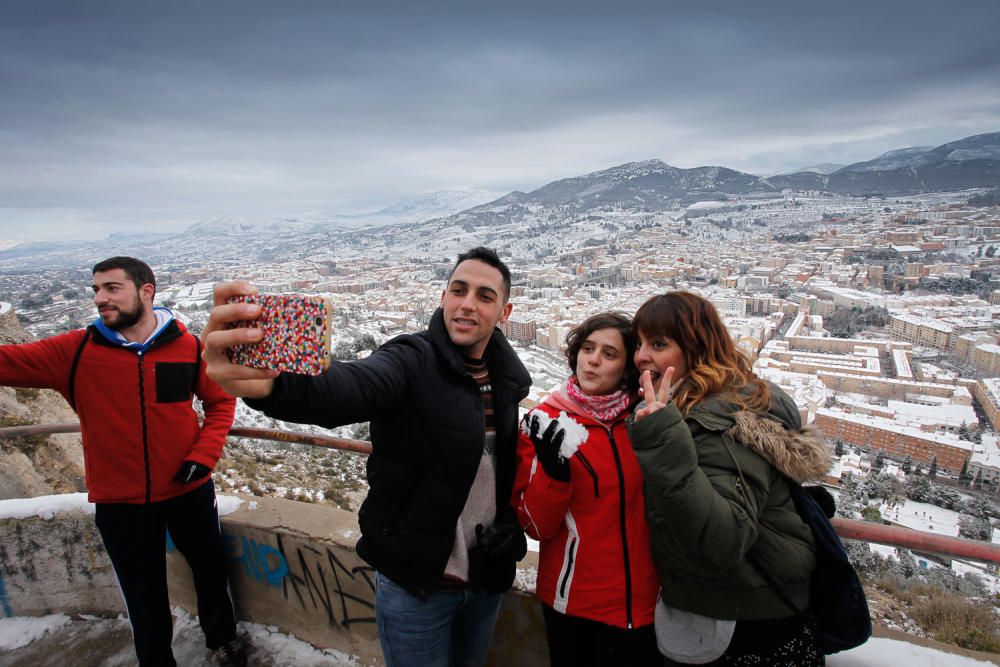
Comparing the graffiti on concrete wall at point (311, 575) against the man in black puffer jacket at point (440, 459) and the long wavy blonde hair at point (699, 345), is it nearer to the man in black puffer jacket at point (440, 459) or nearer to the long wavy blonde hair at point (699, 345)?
the man in black puffer jacket at point (440, 459)

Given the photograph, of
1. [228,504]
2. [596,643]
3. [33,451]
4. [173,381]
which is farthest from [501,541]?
[33,451]

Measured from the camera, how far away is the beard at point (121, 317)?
5.03 ft

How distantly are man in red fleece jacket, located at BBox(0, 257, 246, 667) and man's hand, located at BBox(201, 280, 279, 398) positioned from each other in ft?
3.39

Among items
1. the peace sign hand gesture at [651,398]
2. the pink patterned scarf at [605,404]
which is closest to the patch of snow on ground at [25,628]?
the pink patterned scarf at [605,404]

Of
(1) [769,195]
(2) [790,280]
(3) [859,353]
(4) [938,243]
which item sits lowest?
(3) [859,353]

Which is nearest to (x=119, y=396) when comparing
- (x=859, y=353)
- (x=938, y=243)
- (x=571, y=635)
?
(x=571, y=635)

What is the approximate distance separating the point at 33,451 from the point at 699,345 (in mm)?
5882

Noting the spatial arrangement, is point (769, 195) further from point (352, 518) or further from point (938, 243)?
point (352, 518)

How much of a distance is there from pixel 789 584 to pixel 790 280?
140 ft

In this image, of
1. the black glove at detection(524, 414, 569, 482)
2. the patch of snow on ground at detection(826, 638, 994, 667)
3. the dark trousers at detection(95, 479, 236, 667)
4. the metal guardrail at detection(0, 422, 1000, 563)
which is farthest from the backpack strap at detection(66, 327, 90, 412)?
the patch of snow on ground at detection(826, 638, 994, 667)

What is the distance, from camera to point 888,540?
3.67ft

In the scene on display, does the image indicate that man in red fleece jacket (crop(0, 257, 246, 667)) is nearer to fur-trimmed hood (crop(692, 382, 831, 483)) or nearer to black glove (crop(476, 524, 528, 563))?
black glove (crop(476, 524, 528, 563))

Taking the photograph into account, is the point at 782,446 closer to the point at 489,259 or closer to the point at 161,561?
the point at 489,259

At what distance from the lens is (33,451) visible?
434 centimetres
